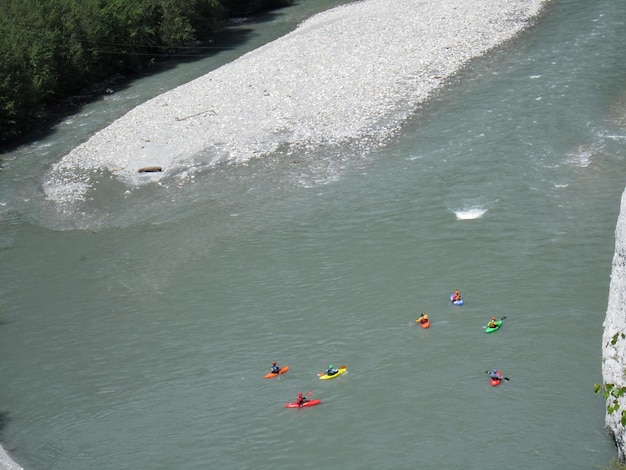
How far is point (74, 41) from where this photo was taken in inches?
1887

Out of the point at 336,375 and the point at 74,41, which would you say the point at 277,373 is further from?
the point at 74,41

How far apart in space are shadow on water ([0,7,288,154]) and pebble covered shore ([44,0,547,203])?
4889mm

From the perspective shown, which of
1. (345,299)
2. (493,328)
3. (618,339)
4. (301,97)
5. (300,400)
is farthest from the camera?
(301,97)

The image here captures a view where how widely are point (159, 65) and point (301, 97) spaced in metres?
16.0

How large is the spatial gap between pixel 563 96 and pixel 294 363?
798 inches

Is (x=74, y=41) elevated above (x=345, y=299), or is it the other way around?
(x=74, y=41)

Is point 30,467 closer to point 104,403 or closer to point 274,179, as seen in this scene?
point 104,403

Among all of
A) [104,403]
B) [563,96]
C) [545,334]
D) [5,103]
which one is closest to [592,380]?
[545,334]

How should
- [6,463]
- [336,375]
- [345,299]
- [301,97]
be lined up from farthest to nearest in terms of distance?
1. [301,97]
2. [345,299]
3. [336,375]
4. [6,463]

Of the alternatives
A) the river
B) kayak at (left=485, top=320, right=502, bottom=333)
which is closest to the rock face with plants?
the river

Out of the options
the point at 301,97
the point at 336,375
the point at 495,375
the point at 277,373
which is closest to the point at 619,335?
the point at 495,375

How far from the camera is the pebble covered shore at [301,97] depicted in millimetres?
36906

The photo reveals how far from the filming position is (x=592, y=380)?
2028cm

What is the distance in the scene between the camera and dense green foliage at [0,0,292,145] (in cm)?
4322
